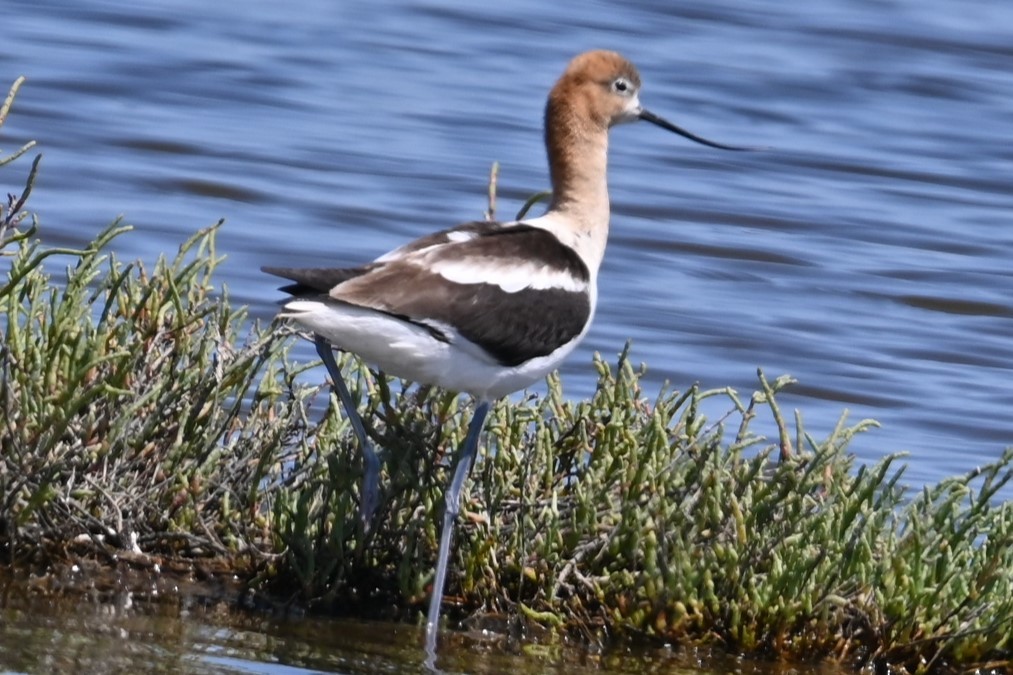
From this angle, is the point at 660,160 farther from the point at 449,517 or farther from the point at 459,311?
the point at 449,517

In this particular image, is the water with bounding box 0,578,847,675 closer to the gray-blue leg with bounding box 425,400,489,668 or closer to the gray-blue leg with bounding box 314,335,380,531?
the gray-blue leg with bounding box 425,400,489,668

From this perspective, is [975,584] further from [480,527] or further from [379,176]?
[379,176]

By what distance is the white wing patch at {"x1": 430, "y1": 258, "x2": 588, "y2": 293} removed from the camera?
17.1 feet

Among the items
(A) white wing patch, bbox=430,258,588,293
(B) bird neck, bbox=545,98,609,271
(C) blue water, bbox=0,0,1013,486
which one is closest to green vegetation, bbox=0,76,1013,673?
(A) white wing patch, bbox=430,258,588,293

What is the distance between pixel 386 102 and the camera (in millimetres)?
13125

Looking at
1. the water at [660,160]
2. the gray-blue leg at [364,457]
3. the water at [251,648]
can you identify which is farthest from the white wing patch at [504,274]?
the water at [660,160]

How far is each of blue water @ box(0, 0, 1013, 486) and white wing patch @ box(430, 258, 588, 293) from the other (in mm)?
2307

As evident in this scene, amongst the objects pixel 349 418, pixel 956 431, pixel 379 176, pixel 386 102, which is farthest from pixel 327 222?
pixel 349 418

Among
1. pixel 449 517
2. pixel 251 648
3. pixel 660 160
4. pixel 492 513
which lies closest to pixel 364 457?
pixel 449 517

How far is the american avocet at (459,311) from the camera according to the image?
4.93 meters

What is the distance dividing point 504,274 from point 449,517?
73cm

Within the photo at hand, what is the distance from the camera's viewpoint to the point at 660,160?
1280cm

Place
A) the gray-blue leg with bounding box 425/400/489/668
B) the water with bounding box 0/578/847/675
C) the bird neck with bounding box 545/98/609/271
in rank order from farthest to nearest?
the bird neck with bounding box 545/98/609/271 < the gray-blue leg with bounding box 425/400/489/668 < the water with bounding box 0/578/847/675

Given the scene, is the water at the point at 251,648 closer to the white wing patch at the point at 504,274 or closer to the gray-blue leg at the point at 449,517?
the gray-blue leg at the point at 449,517
